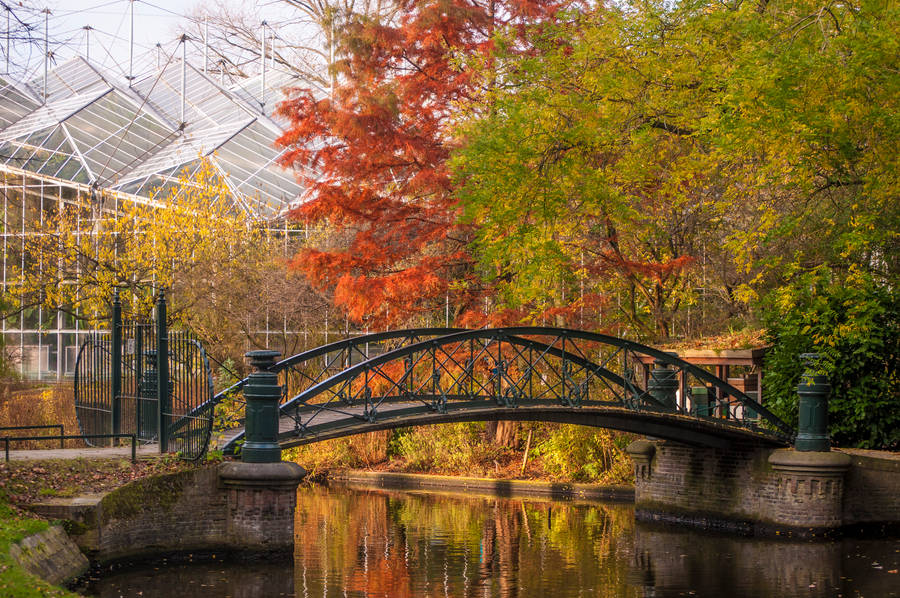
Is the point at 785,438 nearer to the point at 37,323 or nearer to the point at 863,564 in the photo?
the point at 863,564

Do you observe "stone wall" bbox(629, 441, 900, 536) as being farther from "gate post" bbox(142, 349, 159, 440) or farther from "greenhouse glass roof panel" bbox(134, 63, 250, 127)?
"greenhouse glass roof panel" bbox(134, 63, 250, 127)

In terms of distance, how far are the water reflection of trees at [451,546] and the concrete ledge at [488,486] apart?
0.90m

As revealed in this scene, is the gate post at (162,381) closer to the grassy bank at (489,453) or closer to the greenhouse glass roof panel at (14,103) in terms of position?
the grassy bank at (489,453)

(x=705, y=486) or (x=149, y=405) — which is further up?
(x=149, y=405)

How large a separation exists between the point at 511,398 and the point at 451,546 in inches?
97.4

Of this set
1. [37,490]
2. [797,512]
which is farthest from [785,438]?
[37,490]

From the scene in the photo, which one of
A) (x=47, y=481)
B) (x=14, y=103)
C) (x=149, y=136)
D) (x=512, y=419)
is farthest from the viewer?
(x=14, y=103)

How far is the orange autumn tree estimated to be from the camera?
20.7m

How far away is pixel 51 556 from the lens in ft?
38.9

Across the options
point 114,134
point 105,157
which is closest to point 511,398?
point 105,157

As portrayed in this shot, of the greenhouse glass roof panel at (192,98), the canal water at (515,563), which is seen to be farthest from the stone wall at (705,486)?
the greenhouse glass roof panel at (192,98)

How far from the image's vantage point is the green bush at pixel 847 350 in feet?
61.6

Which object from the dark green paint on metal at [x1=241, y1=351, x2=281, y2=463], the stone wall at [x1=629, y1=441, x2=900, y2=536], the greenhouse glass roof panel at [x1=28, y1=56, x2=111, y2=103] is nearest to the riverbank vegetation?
the stone wall at [x1=629, y1=441, x2=900, y2=536]

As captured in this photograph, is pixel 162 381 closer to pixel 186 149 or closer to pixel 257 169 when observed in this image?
pixel 257 169
